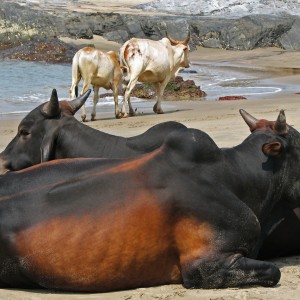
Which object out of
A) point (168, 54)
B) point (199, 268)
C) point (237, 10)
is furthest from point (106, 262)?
point (237, 10)

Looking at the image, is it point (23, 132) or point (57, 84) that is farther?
point (57, 84)

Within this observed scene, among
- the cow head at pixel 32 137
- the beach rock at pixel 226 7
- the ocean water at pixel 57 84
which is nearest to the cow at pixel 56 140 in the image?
the cow head at pixel 32 137

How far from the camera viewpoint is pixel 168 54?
67.7 feet

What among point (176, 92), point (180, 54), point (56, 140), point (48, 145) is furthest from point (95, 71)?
point (48, 145)

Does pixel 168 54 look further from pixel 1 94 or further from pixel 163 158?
pixel 163 158

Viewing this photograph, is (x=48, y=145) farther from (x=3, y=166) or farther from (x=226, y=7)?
(x=226, y=7)

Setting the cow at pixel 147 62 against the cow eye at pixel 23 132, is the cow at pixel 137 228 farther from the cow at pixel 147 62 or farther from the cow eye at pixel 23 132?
the cow at pixel 147 62

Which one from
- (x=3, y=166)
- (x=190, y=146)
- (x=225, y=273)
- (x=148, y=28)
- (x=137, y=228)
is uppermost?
(x=190, y=146)

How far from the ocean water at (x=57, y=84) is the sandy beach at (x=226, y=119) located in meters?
0.87

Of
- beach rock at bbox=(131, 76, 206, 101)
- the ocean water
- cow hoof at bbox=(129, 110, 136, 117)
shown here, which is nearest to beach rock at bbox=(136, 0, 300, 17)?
the ocean water

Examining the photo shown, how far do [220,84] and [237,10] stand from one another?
3809cm

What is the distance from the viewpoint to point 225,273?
4828 millimetres

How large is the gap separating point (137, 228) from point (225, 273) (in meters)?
0.56

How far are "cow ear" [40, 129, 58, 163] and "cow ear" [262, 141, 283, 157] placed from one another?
2.06 meters
